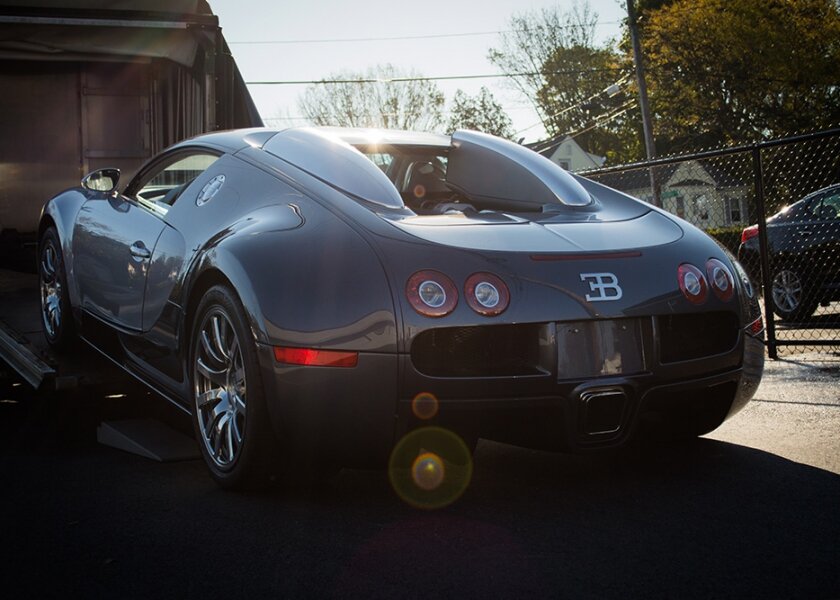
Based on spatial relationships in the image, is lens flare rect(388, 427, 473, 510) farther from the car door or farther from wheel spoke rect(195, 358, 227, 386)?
the car door

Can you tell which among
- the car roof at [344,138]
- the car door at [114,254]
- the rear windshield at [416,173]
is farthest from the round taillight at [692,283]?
the car door at [114,254]

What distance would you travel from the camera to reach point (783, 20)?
112ft

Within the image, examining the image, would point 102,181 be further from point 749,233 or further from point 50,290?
point 749,233

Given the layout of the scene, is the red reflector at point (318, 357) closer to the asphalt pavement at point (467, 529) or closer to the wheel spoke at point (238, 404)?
the wheel spoke at point (238, 404)

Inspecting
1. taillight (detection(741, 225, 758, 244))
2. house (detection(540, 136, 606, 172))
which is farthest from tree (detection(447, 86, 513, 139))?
taillight (detection(741, 225, 758, 244))

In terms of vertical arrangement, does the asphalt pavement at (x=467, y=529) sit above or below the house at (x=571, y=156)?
below

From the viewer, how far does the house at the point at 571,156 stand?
63750mm

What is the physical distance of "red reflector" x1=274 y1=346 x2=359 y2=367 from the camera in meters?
3.22

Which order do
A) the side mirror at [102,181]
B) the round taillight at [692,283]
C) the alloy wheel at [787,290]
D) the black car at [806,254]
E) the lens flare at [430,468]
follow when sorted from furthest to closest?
the alloy wheel at [787,290], the black car at [806,254], the side mirror at [102,181], the round taillight at [692,283], the lens flare at [430,468]

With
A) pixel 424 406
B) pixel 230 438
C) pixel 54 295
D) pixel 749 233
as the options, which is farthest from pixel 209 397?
pixel 749 233

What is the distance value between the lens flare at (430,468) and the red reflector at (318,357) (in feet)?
1.02

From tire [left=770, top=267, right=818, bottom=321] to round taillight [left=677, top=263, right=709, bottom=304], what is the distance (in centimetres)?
654

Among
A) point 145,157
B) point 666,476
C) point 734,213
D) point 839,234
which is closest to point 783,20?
point 734,213

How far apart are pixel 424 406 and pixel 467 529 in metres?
0.41
